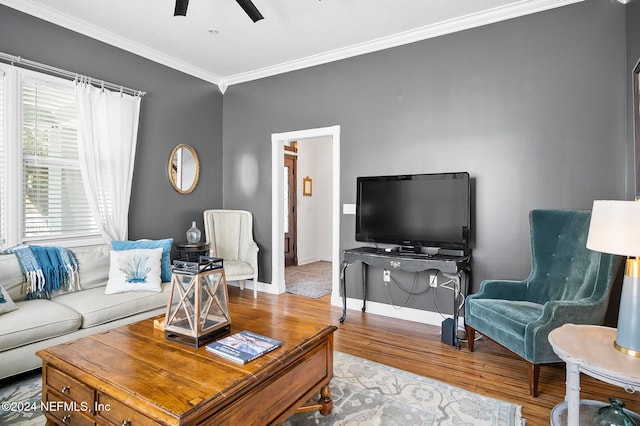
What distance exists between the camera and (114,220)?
3682mm

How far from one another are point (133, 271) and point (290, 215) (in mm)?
4022

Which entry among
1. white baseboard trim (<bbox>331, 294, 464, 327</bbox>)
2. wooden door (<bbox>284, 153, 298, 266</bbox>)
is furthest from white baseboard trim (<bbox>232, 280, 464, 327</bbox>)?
wooden door (<bbox>284, 153, 298, 266</bbox>)

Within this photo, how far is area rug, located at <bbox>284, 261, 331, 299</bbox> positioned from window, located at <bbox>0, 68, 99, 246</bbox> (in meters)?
2.58

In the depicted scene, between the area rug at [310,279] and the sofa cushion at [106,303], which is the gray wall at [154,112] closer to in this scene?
the sofa cushion at [106,303]

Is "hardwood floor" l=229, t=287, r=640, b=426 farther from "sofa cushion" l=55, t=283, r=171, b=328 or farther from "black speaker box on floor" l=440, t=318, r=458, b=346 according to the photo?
"sofa cushion" l=55, t=283, r=171, b=328

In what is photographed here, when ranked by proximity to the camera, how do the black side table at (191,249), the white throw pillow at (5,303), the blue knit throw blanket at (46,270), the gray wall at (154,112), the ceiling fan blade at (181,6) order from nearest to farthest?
1. the white throw pillow at (5,303)
2. the ceiling fan blade at (181,6)
3. the blue knit throw blanket at (46,270)
4. the gray wall at (154,112)
5. the black side table at (191,249)

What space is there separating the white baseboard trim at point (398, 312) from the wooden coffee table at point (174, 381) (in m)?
1.87

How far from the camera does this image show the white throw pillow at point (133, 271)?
3.02m

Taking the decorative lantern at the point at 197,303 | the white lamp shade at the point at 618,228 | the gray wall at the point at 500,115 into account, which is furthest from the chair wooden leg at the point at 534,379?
the decorative lantern at the point at 197,303

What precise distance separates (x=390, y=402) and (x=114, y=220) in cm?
316

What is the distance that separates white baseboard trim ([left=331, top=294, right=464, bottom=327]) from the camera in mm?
3520

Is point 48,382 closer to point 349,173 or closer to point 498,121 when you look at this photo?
point 349,173

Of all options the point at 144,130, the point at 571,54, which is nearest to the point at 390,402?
the point at 571,54

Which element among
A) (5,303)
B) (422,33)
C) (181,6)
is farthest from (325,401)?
(422,33)
